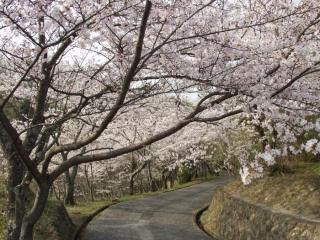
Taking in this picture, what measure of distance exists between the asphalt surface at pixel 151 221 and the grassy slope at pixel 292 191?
238cm

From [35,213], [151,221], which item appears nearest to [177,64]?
[35,213]

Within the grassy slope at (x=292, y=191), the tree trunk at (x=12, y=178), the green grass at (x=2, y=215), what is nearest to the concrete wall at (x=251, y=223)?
the grassy slope at (x=292, y=191)

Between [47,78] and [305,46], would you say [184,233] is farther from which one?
[305,46]

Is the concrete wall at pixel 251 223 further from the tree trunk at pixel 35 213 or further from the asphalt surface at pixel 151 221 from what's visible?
the tree trunk at pixel 35 213

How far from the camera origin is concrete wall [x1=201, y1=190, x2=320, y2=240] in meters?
9.55

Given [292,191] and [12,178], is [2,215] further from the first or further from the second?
[292,191]

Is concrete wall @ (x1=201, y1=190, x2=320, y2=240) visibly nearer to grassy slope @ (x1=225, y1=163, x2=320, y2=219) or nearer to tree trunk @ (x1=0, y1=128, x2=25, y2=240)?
grassy slope @ (x1=225, y1=163, x2=320, y2=219)

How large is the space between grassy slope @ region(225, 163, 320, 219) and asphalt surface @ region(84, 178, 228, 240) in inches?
93.6

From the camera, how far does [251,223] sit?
12297mm

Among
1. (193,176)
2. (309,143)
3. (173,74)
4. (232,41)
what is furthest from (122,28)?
(193,176)

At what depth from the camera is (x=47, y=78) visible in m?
8.76

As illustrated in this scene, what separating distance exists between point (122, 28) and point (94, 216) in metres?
13.2

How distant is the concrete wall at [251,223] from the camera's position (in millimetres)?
9547

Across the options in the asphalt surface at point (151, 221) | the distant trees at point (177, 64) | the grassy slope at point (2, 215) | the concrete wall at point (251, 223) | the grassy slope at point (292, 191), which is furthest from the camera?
the asphalt surface at point (151, 221)
